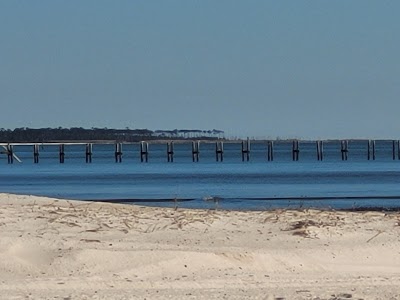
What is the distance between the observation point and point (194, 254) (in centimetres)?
1367

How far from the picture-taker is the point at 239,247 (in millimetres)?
14734

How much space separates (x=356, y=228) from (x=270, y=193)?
27166 millimetres

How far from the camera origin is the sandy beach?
11750 millimetres

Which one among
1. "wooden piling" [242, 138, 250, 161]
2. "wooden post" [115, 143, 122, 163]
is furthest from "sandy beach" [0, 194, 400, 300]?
"wooden piling" [242, 138, 250, 161]

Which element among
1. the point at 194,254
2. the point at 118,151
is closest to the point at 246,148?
the point at 118,151

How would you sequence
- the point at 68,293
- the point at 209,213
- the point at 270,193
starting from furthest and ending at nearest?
the point at 270,193 < the point at 209,213 < the point at 68,293

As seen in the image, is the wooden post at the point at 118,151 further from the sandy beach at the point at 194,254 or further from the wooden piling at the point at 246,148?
the sandy beach at the point at 194,254

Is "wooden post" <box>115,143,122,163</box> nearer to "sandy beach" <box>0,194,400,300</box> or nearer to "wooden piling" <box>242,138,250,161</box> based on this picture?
"wooden piling" <box>242,138,250,161</box>

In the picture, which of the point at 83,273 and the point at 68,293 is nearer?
the point at 68,293

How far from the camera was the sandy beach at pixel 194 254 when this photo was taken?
11750 millimetres

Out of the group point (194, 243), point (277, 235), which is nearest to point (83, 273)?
point (194, 243)

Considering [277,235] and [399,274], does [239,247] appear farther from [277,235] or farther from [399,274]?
[399,274]

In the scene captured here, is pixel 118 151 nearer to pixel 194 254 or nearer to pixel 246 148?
pixel 246 148

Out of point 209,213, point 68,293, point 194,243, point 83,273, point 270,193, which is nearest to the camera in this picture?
point 68,293
